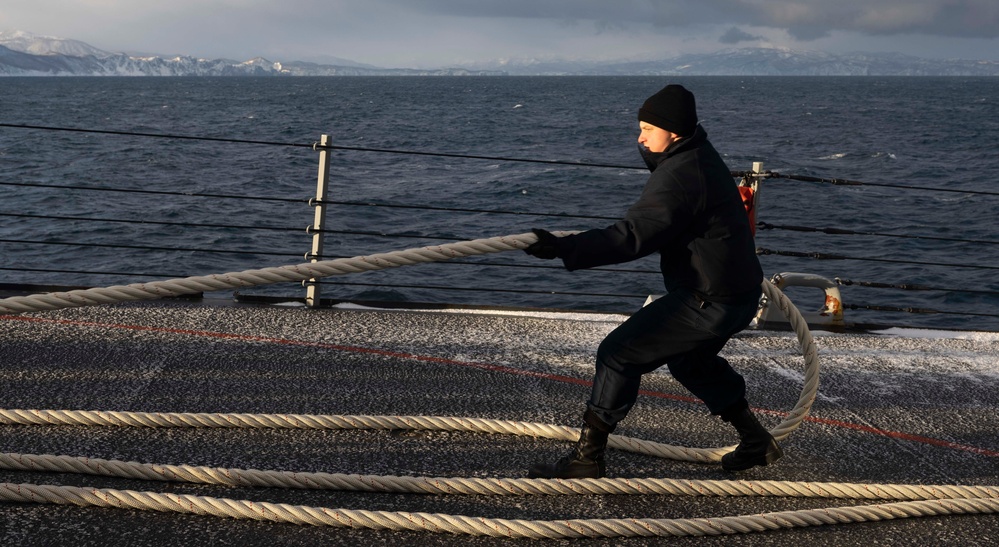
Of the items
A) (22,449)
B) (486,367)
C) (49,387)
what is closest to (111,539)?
(22,449)

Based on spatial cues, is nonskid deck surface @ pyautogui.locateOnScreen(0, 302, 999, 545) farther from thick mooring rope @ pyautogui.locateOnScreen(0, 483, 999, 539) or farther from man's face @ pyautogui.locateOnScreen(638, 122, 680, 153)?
man's face @ pyautogui.locateOnScreen(638, 122, 680, 153)

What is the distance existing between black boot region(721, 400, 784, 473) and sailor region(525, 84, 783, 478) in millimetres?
54

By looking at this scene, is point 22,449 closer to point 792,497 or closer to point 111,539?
point 111,539

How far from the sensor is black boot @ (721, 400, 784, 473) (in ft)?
12.9

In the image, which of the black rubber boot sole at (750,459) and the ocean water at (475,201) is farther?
the ocean water at (475,201)

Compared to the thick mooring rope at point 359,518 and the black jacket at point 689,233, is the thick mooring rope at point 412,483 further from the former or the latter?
the black jacket at point 689,233

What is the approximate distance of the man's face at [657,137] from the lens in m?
3.45

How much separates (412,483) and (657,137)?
1.61 m

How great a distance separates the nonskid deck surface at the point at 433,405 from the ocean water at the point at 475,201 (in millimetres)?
664

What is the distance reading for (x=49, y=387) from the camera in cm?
457

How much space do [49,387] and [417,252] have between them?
2241 millimetres

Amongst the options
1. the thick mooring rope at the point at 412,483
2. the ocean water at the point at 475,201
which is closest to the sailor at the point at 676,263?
the thick mooring rope at the point at 412,483

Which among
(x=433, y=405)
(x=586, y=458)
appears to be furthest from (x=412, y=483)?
(x=433, y=405)

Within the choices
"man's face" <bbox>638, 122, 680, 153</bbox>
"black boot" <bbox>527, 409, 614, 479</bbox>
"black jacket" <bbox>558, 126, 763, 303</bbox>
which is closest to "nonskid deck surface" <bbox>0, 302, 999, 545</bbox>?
"black boot" <bbox>527, 409, 614, 479</bbox>
